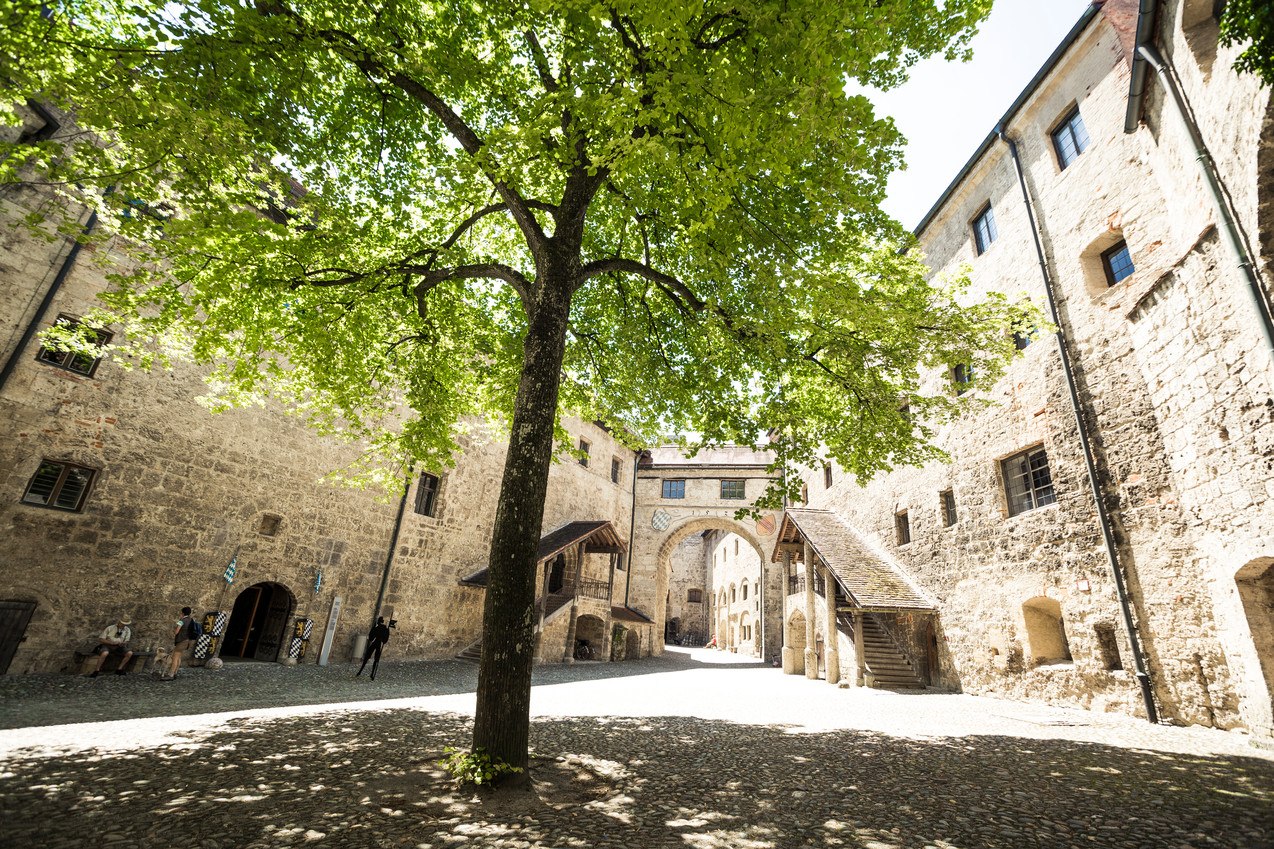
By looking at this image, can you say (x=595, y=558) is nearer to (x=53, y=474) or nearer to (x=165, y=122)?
(x=53, y=474)

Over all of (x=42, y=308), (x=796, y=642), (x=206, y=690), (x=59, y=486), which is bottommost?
(x=206, y=690)

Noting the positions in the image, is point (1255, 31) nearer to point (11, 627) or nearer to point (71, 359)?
point (71, 359)

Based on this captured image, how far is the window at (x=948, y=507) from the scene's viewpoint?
13.3 meters

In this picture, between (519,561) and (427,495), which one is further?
(427,495)

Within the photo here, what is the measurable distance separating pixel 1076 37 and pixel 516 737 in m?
15.3

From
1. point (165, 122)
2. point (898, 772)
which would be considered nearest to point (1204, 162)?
point (898, 772)

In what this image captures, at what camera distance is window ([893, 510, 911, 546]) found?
15.3 m

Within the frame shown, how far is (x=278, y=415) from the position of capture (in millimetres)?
12727

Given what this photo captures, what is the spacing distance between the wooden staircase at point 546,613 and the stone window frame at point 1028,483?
44.6 feet

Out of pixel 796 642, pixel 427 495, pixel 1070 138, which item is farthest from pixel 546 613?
pixel 1070 138

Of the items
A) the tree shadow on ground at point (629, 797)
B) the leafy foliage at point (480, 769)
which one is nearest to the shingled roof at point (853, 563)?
the tree shadow on ground at point (629, 797)

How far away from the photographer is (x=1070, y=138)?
35.4ft

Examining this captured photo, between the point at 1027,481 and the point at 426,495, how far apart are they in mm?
16229

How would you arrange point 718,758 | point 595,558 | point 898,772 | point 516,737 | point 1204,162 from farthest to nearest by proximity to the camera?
point 595,558 < point 1204,162 < point 718,758 < point 898,772 < point 516,737
